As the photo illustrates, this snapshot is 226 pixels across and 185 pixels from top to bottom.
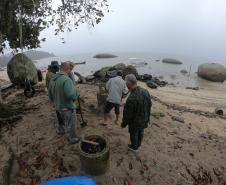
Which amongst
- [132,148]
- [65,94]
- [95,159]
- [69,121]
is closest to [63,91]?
[65,94]

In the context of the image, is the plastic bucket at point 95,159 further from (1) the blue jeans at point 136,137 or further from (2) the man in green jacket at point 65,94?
(1) the blue jeans at point 136,137

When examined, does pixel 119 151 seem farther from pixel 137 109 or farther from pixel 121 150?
pixel 137 109

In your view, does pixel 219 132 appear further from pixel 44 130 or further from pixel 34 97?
pixel 34 97

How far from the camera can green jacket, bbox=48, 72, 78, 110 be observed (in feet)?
19.3

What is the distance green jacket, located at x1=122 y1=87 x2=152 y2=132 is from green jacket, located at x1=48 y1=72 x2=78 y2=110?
1314mm

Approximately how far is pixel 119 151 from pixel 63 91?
2238mm

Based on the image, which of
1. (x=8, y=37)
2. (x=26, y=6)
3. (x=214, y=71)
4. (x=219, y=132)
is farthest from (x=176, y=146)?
(x=214, y=71)

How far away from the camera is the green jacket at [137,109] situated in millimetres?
6004

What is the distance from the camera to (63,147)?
22.0 feet

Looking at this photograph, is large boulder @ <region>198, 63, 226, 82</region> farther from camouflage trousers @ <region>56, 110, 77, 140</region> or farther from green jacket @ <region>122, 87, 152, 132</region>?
camouflage trousers @ <region>56, 110, 77, 140</region>

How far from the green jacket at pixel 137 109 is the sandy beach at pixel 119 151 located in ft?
3.40

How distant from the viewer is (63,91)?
6004mm

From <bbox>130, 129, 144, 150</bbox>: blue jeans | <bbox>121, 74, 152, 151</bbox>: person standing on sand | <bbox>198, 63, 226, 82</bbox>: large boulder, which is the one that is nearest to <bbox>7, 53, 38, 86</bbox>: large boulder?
<bbox>130, 129, 144, 150</bbox>: blue jeans

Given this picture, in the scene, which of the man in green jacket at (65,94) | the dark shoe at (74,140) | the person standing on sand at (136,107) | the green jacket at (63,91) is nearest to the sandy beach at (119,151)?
the dark shoe at (74,140)
